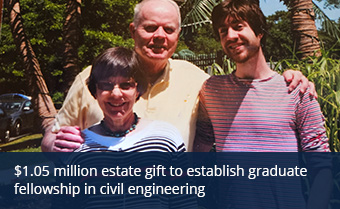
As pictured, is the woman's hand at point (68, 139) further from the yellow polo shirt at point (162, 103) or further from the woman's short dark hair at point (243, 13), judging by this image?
the woman's short dark hair at point (243, 13)

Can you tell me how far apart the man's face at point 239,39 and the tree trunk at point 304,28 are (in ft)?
2.62

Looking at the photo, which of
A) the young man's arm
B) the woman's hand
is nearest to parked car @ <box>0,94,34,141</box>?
the woman's hand

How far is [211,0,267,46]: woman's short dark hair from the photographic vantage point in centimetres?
151

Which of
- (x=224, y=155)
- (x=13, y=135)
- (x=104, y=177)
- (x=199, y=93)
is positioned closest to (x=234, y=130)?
(x=224, y=155)

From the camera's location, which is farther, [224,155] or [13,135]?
[13,135]

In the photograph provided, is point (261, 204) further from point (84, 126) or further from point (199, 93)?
point (84, 126)

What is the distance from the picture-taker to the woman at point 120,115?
4.66 ft

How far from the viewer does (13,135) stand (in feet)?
6.09

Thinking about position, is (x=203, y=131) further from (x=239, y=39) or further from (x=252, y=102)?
(x=239, y=39)

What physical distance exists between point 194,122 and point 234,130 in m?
0.18

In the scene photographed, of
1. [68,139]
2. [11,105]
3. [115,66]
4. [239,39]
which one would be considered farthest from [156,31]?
[11,105]

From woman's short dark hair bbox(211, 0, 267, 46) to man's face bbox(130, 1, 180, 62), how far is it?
183 mm

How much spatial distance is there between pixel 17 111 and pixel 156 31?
0.84 m

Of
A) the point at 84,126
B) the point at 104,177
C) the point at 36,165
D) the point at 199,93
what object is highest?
the point at 199,93
